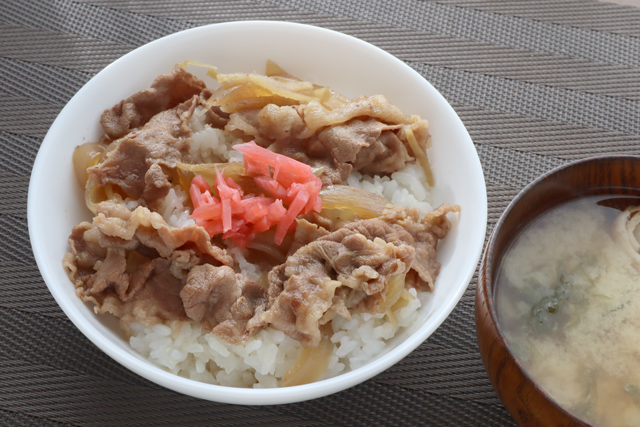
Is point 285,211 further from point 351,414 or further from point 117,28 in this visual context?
point 117,28

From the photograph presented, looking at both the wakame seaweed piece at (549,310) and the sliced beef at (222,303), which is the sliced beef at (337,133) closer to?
the sliced beef at (222,303)

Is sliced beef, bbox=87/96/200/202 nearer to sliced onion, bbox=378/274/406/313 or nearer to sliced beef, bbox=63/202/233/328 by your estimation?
sliced beef, bbox=63/202/233/328

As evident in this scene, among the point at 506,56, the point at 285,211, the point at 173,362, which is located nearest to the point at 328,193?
the point at 285,211

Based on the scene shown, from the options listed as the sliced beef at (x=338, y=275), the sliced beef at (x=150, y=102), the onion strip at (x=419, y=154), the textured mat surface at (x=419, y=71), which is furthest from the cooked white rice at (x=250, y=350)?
the sliced beef at (x=150, y=102)

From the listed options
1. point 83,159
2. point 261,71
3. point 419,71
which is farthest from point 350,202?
point 419,71

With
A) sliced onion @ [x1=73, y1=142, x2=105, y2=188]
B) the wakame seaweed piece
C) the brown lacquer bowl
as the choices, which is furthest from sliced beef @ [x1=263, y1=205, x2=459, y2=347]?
sliced onion @ [x1=73, y1=142, x2=105, y2=188]

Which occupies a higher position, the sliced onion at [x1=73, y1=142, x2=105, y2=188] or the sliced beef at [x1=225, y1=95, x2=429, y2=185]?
the sliced beef at [x1=225, y1=95, x2=429, y2=185]
